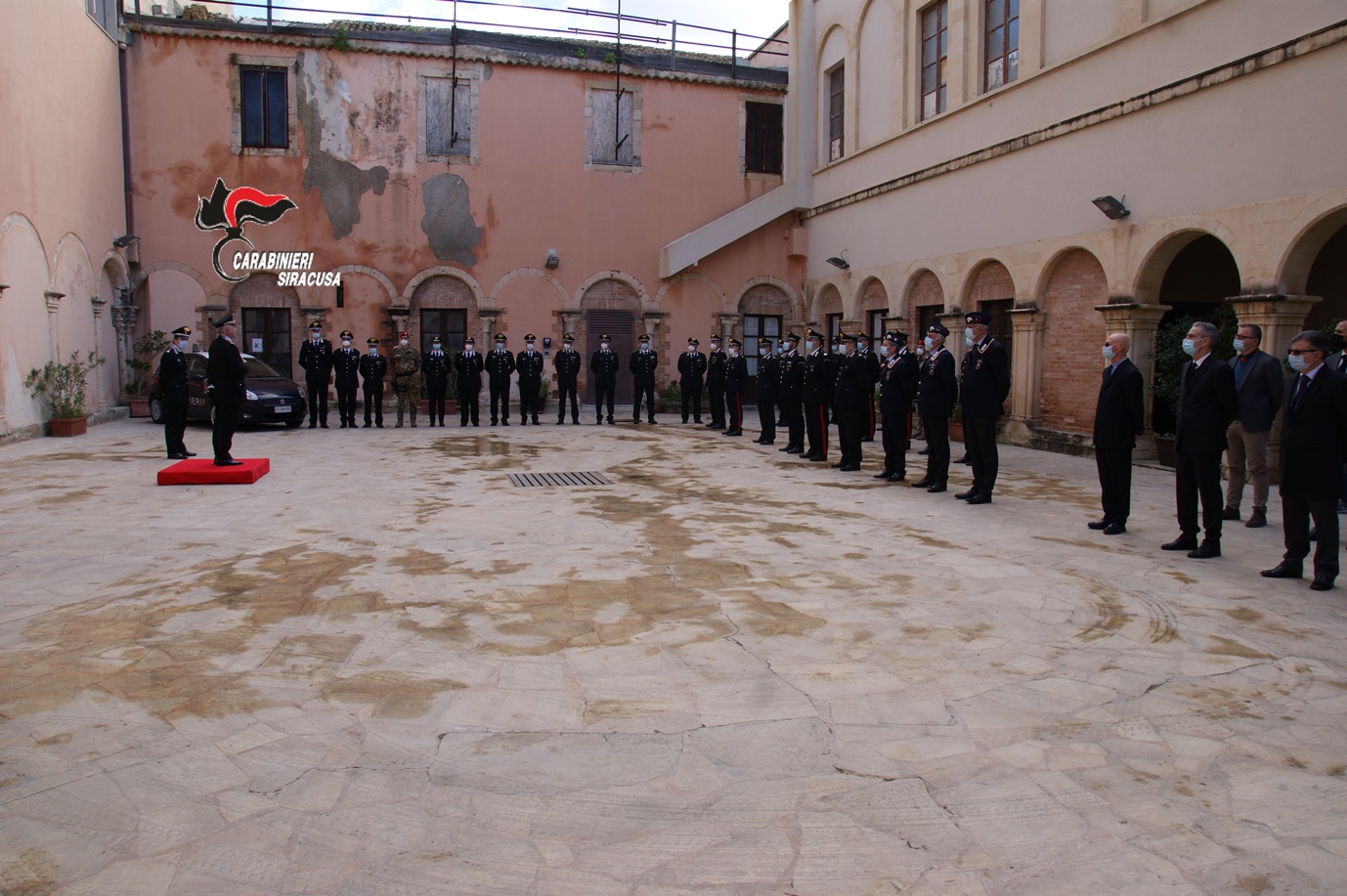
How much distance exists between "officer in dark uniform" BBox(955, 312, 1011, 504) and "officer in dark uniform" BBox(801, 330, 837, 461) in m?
2.88

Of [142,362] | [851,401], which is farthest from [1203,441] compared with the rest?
[142,362]

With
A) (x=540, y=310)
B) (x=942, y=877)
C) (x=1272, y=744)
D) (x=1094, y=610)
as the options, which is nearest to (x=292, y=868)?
(x=942, y=877)

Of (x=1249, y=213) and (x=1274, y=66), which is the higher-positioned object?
(x=1274, y=66)

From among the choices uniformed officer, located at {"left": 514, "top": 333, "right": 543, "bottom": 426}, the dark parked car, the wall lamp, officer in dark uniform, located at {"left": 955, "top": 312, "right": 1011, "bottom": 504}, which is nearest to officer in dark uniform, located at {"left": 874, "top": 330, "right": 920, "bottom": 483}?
officer in dark uniform, located at {"left": 955, "top": 312, "right": 1011, "bottom": 504}

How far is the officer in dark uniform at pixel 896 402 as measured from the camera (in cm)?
1071

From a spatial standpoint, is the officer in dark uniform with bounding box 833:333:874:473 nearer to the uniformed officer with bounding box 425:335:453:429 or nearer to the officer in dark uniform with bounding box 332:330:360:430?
the uniformed officer with bounding box 425:335:453:429

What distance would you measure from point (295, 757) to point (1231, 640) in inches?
176

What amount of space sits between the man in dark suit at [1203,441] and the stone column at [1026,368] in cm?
707

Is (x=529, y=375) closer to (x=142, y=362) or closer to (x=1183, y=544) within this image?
(x=142, y=362)

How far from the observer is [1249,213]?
408 inches

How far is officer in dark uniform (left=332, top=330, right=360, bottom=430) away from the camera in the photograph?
55.0ft

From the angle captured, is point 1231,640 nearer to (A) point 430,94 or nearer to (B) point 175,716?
(B) point 175,716

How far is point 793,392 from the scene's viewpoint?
521 inches

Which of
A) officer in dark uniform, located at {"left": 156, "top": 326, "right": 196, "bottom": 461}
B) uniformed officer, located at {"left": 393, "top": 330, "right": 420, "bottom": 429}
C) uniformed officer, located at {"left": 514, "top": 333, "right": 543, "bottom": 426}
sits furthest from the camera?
uniformed officer, located at {"left": 514, "top": 333, "right": 543, "bottom": 426}
